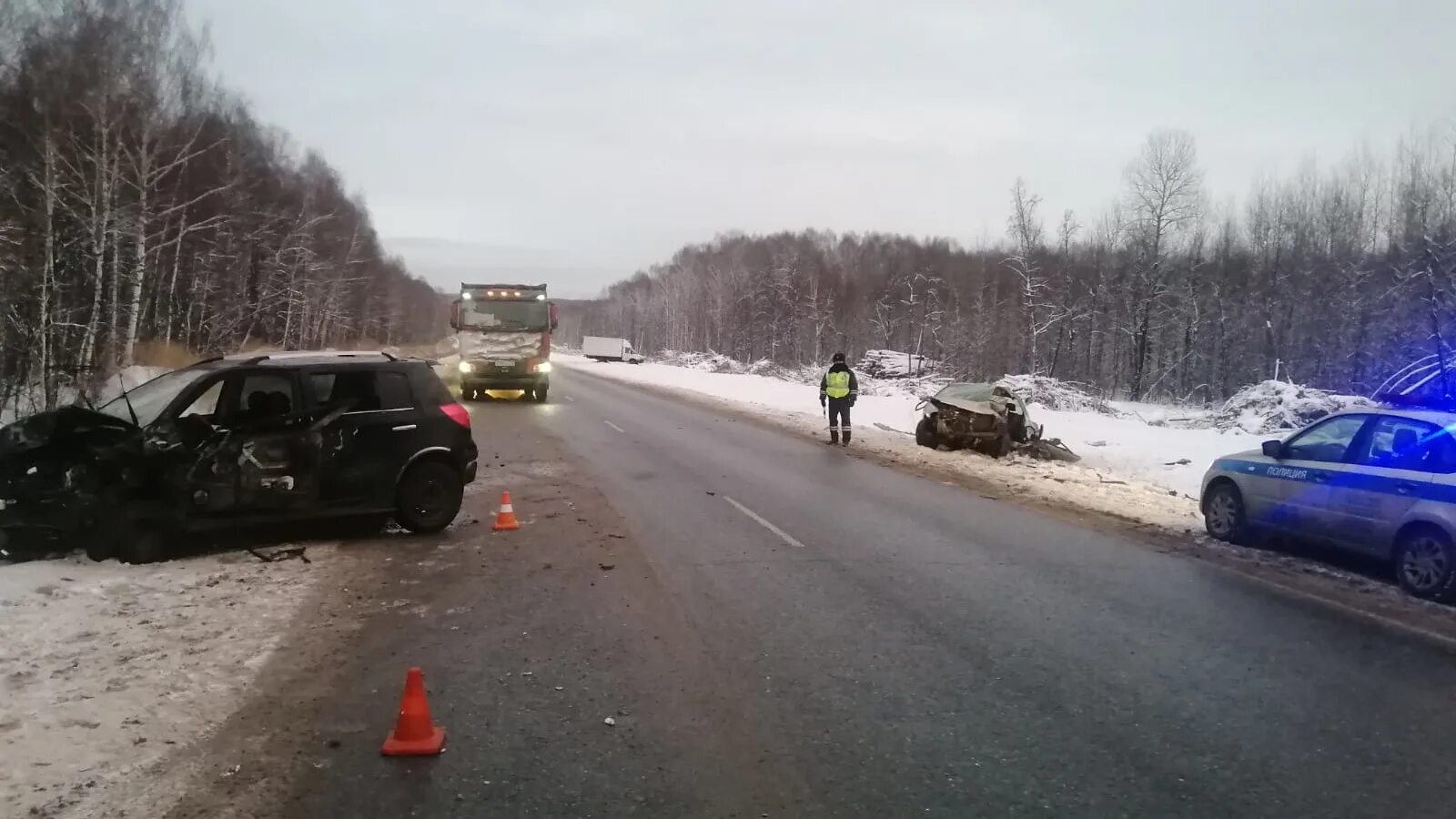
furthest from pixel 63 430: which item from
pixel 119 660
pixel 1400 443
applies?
pixel 1400 443

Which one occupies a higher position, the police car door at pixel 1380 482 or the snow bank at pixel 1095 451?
the police car door at pixel 1380 482

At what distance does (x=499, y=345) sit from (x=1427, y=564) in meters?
22.4

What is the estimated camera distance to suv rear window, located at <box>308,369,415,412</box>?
816cm

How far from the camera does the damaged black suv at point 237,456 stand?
674 cm

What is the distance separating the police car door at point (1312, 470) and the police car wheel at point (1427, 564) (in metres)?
0.73

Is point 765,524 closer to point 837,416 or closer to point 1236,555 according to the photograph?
point 1236,555

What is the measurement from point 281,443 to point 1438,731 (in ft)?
27.2

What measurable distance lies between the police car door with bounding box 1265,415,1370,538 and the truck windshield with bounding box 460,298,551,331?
20.4 metres

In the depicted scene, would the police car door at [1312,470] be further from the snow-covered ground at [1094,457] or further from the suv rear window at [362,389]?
the suv rear window at [362,389]

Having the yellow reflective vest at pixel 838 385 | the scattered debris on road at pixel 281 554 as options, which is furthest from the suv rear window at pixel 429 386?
the yellow reflective vest at pixel 838 385

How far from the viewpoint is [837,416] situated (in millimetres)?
18891

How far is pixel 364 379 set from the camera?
8.45 m

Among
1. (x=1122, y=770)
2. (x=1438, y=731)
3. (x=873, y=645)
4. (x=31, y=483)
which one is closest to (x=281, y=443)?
(x=31, y=483)

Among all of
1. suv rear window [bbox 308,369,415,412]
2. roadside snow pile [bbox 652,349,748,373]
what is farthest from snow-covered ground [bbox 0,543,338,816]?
roadside snow pile [bbox 652,349,748,373]
